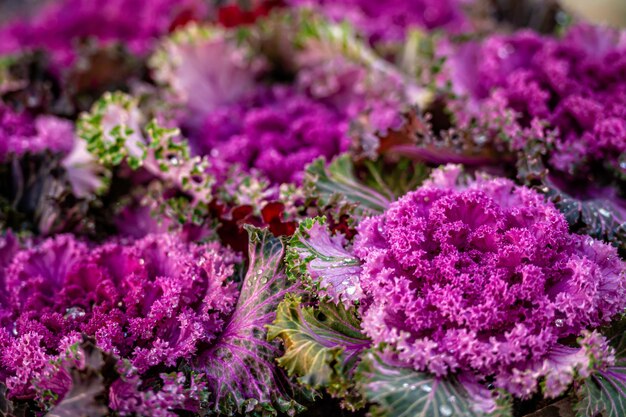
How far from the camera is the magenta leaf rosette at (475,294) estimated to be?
1519 mm

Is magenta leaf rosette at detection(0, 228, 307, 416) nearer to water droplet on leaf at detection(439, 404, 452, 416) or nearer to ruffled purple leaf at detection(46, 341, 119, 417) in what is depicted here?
ruffled purple leaf at detection(46, 341, 119, 417)

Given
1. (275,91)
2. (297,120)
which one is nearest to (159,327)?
(297,120)

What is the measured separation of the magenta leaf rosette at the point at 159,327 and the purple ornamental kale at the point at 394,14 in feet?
6.92

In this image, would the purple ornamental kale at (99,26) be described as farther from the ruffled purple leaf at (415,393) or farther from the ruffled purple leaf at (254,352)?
the ruffled purple leaf at (415,393)

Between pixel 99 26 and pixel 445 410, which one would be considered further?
pixel 99 26

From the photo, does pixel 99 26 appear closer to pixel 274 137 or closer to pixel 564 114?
pixel 274 137

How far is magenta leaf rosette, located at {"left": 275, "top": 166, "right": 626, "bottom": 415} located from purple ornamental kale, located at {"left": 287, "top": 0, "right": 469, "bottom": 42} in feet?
6.75

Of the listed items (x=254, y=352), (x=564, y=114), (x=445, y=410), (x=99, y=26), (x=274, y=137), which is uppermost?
(x=564, y=114)

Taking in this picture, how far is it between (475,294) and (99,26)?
134 inches

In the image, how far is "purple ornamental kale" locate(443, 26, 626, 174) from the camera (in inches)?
86.7

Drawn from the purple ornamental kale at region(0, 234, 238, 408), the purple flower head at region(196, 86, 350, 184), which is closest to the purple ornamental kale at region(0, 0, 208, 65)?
the purple flower head at region(196, 86, 350, 184)

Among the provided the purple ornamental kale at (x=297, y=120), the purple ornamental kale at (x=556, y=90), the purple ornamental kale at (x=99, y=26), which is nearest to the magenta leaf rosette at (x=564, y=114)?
Result: the purple ornamental kale at (x=556, y=90)

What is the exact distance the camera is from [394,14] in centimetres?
376

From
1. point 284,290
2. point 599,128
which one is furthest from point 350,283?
point 599,128
